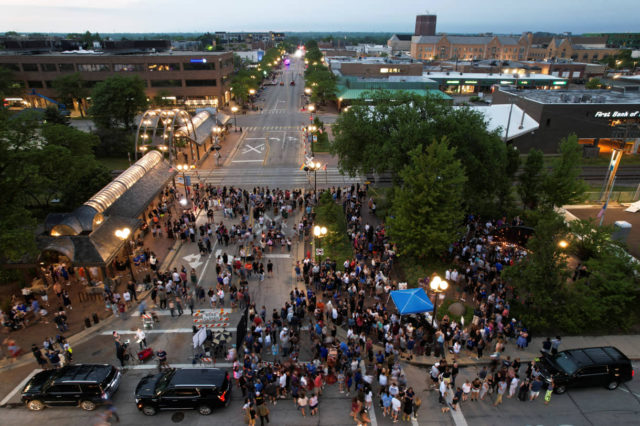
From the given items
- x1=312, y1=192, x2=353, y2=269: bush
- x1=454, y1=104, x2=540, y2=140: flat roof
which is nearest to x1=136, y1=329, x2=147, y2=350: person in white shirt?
x1=312, y1=192, x2=353, y2=269: bush

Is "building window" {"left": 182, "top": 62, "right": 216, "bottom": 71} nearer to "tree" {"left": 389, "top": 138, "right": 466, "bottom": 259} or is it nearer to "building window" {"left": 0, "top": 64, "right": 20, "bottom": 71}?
"building window" {"left": 0, "top": 64, "right": 20, "bottom": 71}

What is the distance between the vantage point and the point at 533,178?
29.0m

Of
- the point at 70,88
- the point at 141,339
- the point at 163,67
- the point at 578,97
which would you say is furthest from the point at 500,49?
the point at 141,339

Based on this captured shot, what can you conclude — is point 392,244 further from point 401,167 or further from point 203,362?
point 203,362

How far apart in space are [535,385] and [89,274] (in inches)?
916

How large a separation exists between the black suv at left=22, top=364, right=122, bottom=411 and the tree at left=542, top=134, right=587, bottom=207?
96.8 ft

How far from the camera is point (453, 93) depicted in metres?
96.0

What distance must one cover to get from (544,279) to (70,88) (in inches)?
3173

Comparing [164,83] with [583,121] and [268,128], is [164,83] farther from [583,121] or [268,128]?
[583,121]

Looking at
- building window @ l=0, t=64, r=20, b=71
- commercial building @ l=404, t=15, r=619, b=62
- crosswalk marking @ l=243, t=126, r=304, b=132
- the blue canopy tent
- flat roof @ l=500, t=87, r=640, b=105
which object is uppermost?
commercial building @ l=404, t=15, r=619, b=62

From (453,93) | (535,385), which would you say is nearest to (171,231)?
(535,385)

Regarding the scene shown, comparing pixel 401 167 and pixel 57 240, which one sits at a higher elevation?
pixel 401 167

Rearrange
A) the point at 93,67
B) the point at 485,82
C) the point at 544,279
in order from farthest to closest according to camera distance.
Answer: the point at 485,82, the point at 93,67, the point at 544,279

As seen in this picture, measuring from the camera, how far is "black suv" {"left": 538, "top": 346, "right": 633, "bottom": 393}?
15352 mm
